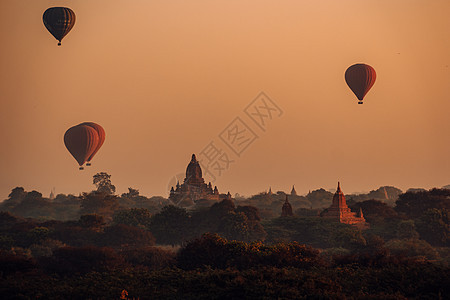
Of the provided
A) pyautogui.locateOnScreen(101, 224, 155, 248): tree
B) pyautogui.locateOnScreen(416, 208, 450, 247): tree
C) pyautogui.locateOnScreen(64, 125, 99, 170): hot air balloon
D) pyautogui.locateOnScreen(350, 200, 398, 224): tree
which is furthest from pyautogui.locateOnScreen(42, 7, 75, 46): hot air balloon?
pyautogui.locateOnScreen(416, 208, 450, 247): tree

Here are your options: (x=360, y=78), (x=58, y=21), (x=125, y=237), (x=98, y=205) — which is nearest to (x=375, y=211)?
(x=360, y=78)

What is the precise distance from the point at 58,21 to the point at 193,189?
2908 inches

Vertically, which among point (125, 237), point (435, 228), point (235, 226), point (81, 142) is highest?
point (81, 142)

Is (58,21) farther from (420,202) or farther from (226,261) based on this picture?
(420,202)

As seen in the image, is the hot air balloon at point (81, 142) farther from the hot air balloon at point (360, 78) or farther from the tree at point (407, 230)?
the tree at point (407, 230)

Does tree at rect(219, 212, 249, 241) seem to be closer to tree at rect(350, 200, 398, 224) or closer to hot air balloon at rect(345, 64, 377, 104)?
tree at rect(350, 200, 398, 224)

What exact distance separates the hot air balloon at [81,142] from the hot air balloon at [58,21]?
2152 centimetres

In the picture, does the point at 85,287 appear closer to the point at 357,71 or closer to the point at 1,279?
the point at 1,279

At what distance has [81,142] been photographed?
117312 mm

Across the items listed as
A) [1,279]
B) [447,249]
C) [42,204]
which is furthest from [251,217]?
[42,204]

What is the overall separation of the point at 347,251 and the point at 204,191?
90532 millimetres

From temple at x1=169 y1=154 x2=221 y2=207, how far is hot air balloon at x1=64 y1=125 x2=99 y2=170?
162 feet

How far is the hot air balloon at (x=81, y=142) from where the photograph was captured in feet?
385

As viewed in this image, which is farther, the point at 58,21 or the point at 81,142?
the point at 81,142
